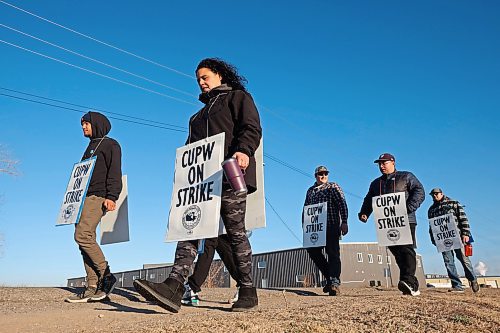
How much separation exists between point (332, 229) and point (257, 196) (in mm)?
2044

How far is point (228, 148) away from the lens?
430 centimetres

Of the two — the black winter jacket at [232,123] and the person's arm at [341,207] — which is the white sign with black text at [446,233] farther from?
the black winter jacket at [232,123]

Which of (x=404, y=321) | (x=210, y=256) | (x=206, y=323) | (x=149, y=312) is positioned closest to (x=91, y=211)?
(x=210, y=256)

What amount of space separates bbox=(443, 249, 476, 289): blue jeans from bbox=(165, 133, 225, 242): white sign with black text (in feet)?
22.3

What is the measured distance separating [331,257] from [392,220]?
110 centimetres

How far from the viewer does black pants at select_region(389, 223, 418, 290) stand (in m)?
6.78

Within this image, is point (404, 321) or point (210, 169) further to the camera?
point (210, 169)

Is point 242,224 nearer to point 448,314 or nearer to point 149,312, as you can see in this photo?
point 149,312

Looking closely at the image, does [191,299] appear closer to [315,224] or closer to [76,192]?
[76,192]

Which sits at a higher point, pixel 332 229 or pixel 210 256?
pixel 332 229

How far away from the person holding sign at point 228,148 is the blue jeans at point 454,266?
6483 millimetres

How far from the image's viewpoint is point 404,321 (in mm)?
3473

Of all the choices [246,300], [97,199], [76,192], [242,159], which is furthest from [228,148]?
[76,192]

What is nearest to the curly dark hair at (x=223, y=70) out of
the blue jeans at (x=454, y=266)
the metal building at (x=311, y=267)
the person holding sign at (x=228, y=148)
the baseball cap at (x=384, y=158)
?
the person holding sign at (x=228, y=148)
